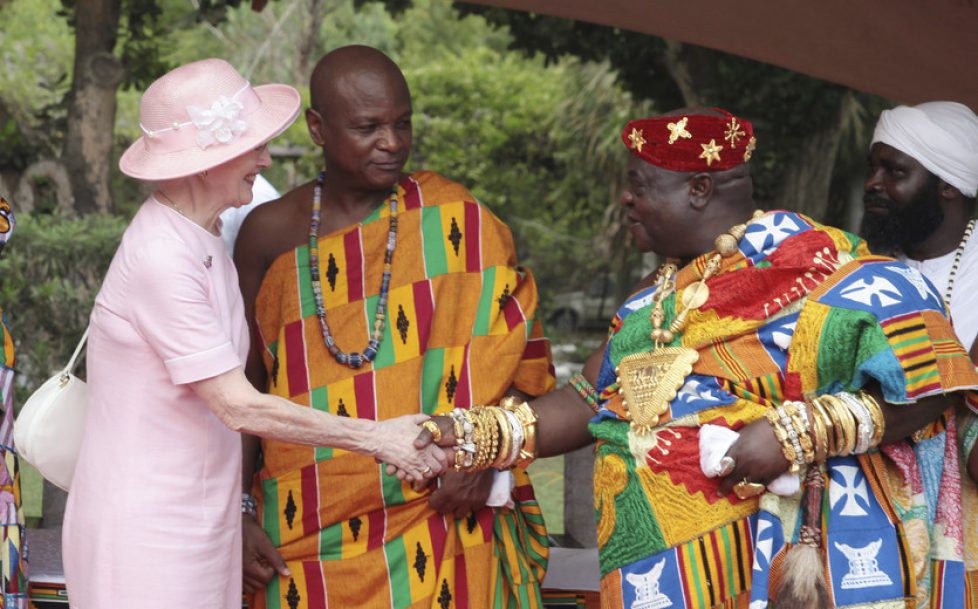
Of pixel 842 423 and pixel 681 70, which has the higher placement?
pixel 681 70

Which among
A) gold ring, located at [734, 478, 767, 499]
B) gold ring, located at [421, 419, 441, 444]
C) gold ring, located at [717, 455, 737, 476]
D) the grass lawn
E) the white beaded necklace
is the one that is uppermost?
the white beaded necklace

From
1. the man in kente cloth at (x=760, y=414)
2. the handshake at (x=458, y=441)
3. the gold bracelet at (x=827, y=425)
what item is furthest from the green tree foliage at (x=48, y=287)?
the gold bracelet at (x=827, y=425)

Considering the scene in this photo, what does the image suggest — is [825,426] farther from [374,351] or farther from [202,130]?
[202,130]

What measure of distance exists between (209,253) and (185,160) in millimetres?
235

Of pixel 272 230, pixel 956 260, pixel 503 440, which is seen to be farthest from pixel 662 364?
pixel 272 230

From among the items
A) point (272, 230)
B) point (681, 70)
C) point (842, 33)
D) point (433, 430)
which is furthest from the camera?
point (681, 70)

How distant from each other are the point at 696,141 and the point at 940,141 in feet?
3.38

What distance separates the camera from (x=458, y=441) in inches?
132

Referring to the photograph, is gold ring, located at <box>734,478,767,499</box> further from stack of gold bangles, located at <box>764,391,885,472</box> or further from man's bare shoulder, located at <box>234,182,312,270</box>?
man's bare shoulder, located at <box>234,182,312,270</box>

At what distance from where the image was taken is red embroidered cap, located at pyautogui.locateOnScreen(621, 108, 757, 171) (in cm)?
319

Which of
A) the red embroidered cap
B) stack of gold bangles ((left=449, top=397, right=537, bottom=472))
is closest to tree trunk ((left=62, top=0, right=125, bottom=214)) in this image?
stack of gold bangles ((left=449, top=397, right=537, bottom=472))

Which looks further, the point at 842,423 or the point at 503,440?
the point at 503,440

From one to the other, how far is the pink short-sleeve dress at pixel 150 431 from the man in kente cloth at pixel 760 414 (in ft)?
2.32

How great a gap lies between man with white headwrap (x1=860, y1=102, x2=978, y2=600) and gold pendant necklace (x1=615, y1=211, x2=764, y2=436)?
781mm
